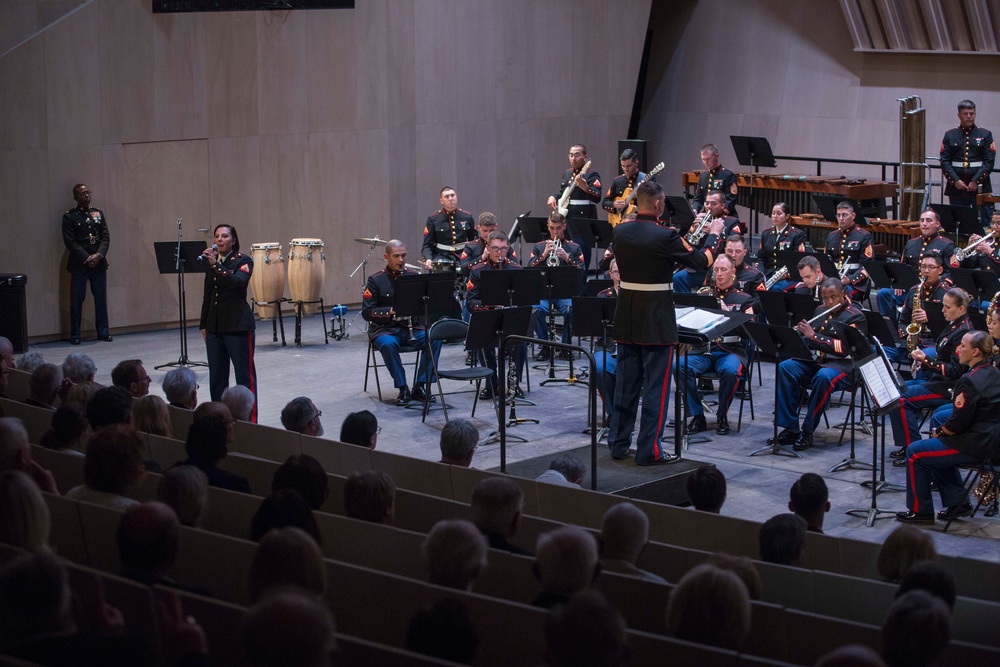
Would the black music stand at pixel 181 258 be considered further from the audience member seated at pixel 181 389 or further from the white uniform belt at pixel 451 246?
the audience member seated at pixel 181 389

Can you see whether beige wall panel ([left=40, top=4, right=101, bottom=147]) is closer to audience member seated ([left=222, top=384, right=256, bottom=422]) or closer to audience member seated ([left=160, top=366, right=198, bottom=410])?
audience member seated ([left=160, top=366, right=198, bottom=410])

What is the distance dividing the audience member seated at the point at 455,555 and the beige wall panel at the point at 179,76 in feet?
37.0

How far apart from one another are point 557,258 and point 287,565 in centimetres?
898

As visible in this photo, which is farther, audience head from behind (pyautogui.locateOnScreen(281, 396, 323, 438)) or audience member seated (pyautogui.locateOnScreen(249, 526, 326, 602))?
audience head from behind (pyautogui.locateOnScreen(281, 396, 323, 438))

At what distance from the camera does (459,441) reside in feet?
21.2

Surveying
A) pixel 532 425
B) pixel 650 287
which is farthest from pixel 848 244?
pixel 650 287

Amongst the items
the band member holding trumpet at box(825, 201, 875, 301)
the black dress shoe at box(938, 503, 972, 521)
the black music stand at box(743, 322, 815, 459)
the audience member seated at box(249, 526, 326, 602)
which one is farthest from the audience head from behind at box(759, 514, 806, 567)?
the band member holding trumpet at box(825, 201, 875, 301)

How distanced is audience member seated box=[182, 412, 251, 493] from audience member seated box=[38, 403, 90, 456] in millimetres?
787

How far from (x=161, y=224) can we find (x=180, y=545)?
10513 millimetres

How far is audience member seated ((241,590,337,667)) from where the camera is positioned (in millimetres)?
3070

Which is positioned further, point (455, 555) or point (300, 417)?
point (300, 417)

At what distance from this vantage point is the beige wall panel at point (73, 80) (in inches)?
536

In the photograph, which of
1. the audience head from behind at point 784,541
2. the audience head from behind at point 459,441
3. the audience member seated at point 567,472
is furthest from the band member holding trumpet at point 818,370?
the audience head from behind at point 784,541

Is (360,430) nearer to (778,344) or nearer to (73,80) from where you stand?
(778,344)
